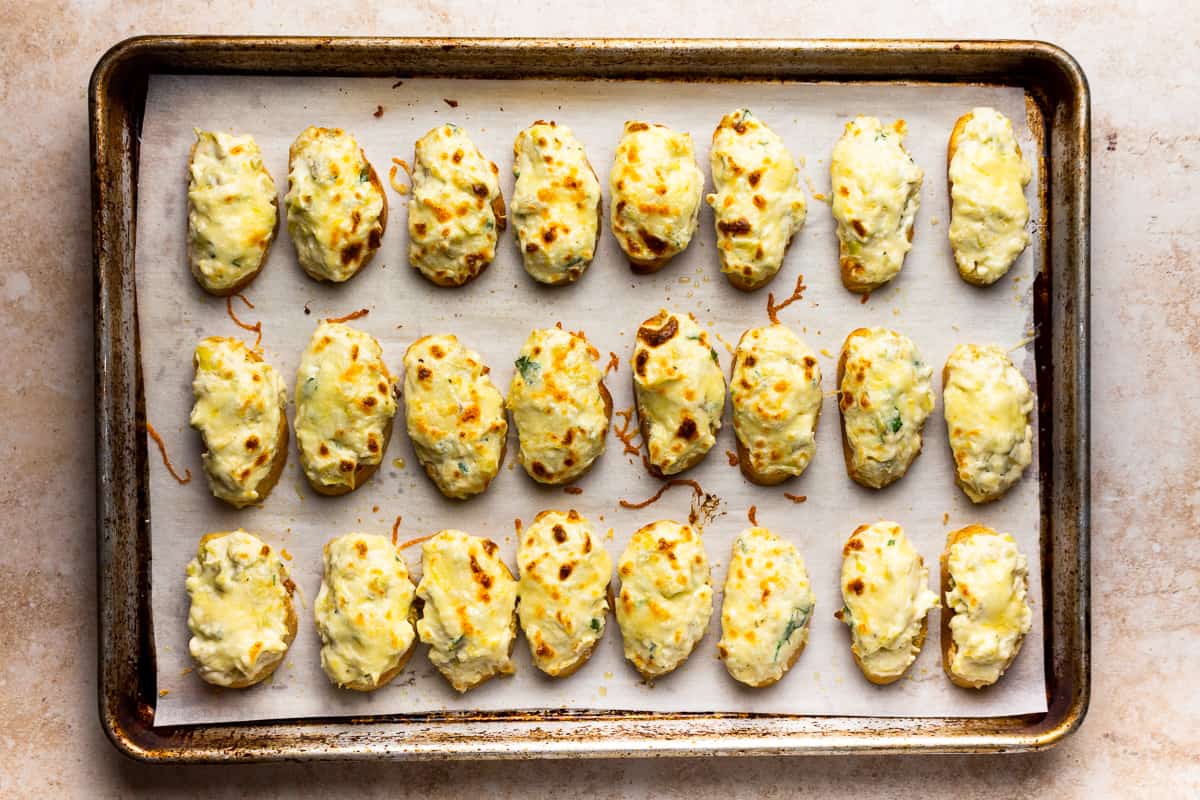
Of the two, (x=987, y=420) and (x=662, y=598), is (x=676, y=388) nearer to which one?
(x=662, y=598)

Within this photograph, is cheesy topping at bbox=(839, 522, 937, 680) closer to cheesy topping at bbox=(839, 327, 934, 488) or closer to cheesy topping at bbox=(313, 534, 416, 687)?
cheesy topping at bbox=(839, 327, 934, 488)

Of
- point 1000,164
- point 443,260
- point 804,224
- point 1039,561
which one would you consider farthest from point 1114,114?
point 443,260

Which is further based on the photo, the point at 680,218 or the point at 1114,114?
the point at 1114,114

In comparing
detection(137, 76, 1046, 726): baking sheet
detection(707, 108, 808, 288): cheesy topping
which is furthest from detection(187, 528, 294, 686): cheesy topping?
detection(707, 108, 808, 288): cheesy topping

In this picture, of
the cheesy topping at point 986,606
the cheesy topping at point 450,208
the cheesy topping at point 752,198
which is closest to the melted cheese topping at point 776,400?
the cheesy topping at point 752,198

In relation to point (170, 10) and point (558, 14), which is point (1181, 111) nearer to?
point (558, 14)

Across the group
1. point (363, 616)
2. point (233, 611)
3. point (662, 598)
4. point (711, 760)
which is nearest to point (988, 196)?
point (662, 598)
